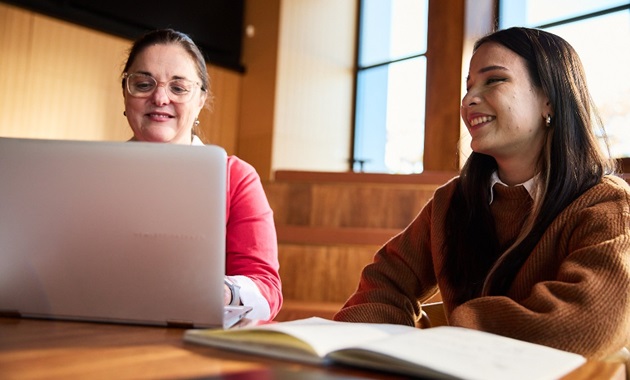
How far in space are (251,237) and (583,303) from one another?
72 cm

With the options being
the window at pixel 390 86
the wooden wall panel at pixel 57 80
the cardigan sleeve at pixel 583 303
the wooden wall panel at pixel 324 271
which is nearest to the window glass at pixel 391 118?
the window at pixel 390 86

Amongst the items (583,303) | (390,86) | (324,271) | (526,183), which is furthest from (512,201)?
(390,86)

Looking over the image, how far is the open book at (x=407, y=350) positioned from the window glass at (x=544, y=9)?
4177 millimetres

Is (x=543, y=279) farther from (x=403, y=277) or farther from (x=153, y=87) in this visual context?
(x=153, y=87)

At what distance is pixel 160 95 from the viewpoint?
1.42 meters

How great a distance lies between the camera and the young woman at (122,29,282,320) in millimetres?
1383

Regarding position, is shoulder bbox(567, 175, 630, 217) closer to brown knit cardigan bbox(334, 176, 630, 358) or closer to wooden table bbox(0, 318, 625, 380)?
brown knit cardigan bbox(334, 176, 630, 358)

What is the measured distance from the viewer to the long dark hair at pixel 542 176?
3.81 ft

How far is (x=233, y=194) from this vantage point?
4.75 ft

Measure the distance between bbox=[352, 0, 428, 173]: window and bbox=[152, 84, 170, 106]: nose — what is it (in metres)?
4.00

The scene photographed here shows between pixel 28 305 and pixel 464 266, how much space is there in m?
0.81

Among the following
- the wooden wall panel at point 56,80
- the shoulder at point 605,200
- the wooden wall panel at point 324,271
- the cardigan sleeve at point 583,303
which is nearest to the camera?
the cardigan sleeve at point 583,303

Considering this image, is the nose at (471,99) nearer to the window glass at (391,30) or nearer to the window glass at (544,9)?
the window glass at (544,9)

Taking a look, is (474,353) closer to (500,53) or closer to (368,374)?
(368,374)
